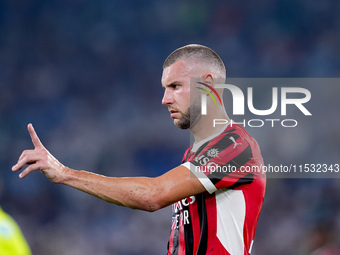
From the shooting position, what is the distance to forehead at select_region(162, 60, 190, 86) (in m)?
3.11

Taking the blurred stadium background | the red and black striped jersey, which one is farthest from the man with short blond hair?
the blurred stadium background

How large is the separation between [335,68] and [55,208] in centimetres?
468

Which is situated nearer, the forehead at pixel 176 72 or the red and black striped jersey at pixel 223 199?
the red and black striped jersey at pixel 223 199

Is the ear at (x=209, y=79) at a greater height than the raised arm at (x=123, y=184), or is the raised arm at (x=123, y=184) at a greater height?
the ear at (x=209, y=79)

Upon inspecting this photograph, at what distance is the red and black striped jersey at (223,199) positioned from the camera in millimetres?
2719

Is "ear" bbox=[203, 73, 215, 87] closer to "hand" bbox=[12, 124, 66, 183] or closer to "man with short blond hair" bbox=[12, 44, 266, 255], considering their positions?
"man with short blond hair" bbox=[12, 44, 266, 255]

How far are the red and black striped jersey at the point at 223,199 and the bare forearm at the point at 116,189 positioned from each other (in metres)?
0.29

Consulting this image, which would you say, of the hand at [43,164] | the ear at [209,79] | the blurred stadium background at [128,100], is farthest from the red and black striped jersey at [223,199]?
the blurred stadium background at [128,100]

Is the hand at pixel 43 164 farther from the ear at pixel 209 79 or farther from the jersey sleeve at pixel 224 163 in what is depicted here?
the ear at pixel 209 79

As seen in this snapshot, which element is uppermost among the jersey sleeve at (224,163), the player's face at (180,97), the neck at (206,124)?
the player's face at (180,97)

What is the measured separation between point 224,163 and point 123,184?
0.59 metres

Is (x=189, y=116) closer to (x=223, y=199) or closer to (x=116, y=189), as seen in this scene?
(x=223, y=199)

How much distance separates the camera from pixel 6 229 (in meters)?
1.53

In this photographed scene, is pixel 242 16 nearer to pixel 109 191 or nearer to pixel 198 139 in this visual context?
pixel 198 139
